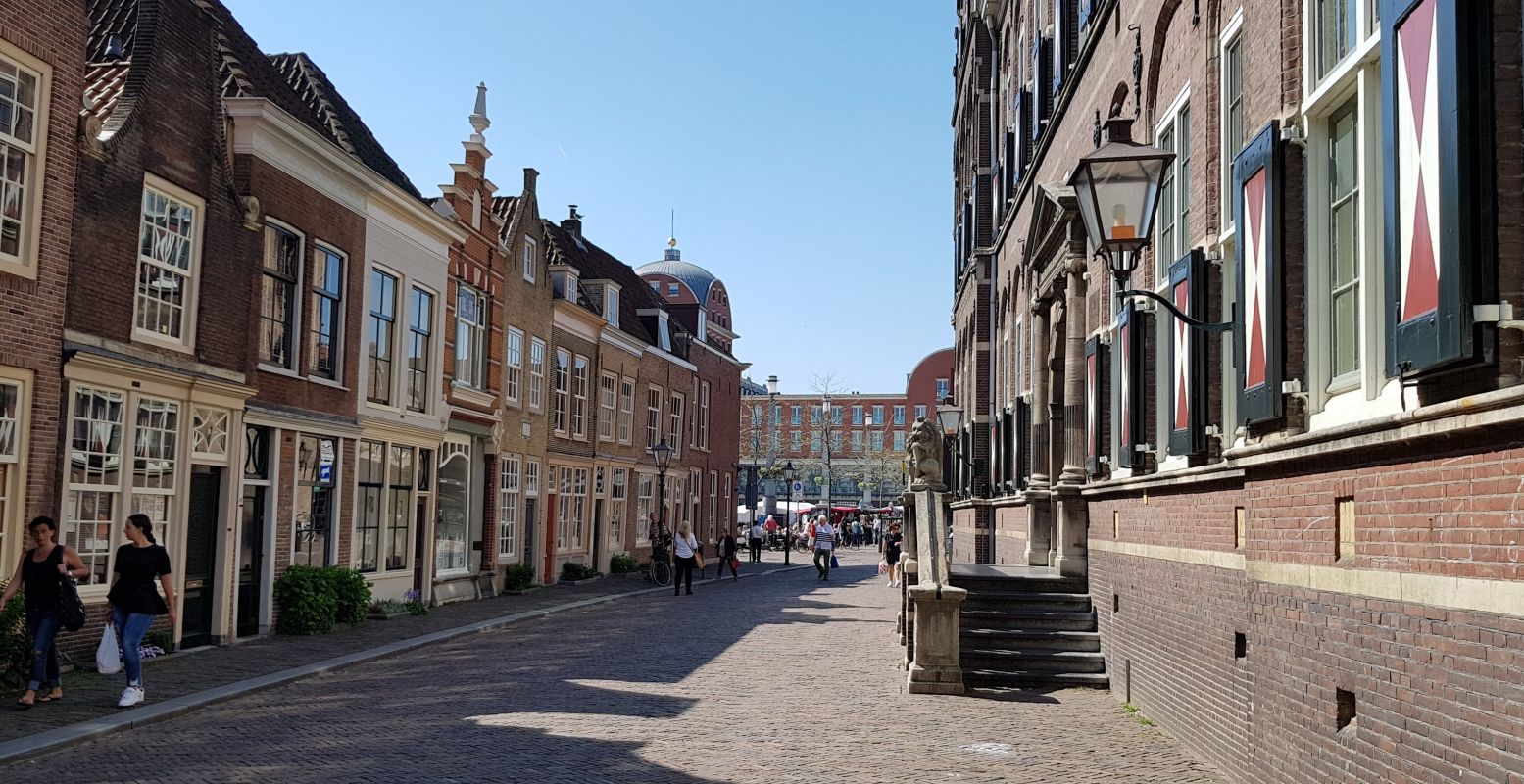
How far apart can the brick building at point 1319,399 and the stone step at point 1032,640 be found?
0.81 feet

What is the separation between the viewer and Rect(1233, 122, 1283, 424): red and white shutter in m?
7.31

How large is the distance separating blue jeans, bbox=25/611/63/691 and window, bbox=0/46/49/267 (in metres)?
3.40

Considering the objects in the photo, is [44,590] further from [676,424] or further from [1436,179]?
[676,424]

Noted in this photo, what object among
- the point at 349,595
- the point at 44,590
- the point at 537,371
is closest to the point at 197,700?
the point at 44,590

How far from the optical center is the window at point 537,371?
94.7 feet

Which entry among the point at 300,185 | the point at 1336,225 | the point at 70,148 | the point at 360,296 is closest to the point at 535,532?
the point at 360,296

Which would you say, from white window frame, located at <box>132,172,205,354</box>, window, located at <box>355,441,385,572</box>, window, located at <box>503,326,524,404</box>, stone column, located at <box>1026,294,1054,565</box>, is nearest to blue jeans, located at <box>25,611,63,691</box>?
white window frame, located at <box>132,172,205,354</box>

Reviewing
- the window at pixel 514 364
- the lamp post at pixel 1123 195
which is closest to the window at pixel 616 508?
the window at pixel 514 364

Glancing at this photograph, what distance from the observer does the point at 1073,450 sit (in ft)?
52.0

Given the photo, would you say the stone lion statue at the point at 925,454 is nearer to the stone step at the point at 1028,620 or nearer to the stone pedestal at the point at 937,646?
the stone step at the point at 1028,620

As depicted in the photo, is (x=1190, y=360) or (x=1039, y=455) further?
(x=1039, y=455)

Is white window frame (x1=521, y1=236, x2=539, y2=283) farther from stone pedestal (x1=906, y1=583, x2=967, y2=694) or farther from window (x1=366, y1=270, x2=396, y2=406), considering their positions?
stone pedestal (x1=906, y1=583, x2=967, y2=694)

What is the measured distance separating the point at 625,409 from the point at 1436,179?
32141mm

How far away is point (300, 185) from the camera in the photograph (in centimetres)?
1792
